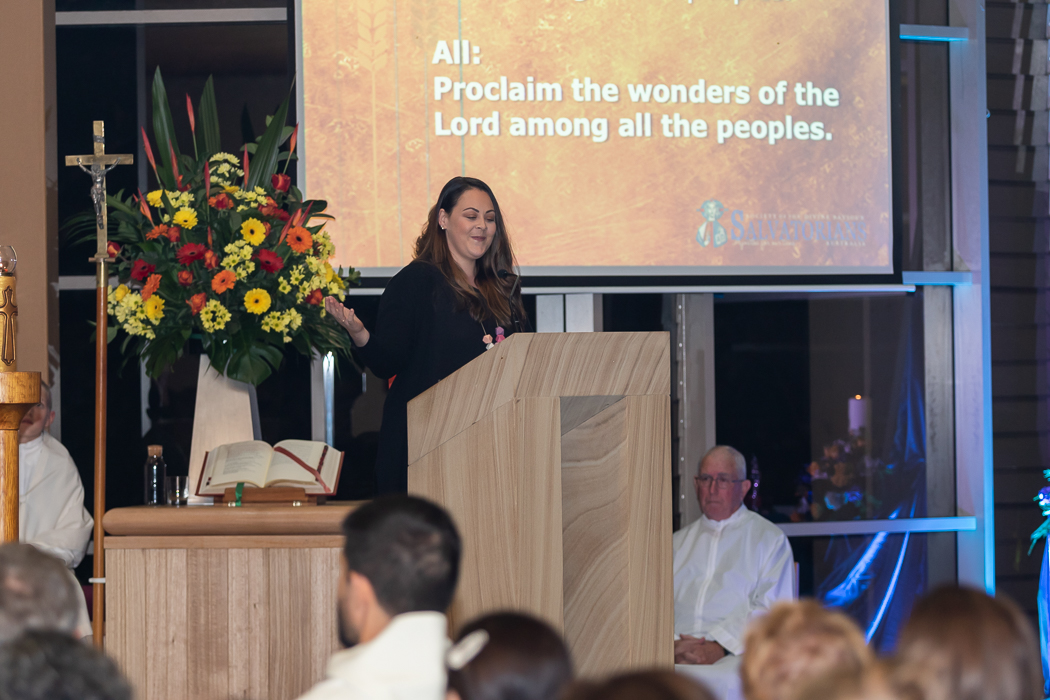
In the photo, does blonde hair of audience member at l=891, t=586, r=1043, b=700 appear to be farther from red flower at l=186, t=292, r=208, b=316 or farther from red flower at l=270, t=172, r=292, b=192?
red flower at l=270, t=172, r=292, b=192

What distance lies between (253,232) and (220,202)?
0.14 metres

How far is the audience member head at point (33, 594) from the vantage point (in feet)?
5.18

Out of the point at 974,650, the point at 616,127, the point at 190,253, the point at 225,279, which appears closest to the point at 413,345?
the point at 225,279

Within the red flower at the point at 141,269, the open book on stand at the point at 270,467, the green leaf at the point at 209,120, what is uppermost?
the green leaf at the point at 209,120

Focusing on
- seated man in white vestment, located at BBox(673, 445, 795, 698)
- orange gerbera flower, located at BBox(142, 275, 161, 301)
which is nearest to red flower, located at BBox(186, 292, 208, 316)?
orange gerbera flower, located at BBox(142, 275, 161, 301)

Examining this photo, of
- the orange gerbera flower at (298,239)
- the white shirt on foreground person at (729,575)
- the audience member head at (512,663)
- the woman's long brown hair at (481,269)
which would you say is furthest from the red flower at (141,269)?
the white shirt on foreground person at (729,575)

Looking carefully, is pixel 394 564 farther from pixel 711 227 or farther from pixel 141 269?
pixel 711 227

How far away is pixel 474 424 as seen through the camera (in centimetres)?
231

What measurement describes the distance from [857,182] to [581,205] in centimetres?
122

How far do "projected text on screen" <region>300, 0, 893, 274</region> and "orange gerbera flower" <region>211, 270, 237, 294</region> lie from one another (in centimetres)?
162

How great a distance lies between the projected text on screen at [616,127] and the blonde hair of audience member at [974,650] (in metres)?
3.37

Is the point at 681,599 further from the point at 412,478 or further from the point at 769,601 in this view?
the point at 412,478

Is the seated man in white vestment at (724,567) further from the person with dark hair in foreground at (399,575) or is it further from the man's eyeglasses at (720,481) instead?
the person with dark hair in foreground at (399,575)

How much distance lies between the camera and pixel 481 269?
3141 mm
